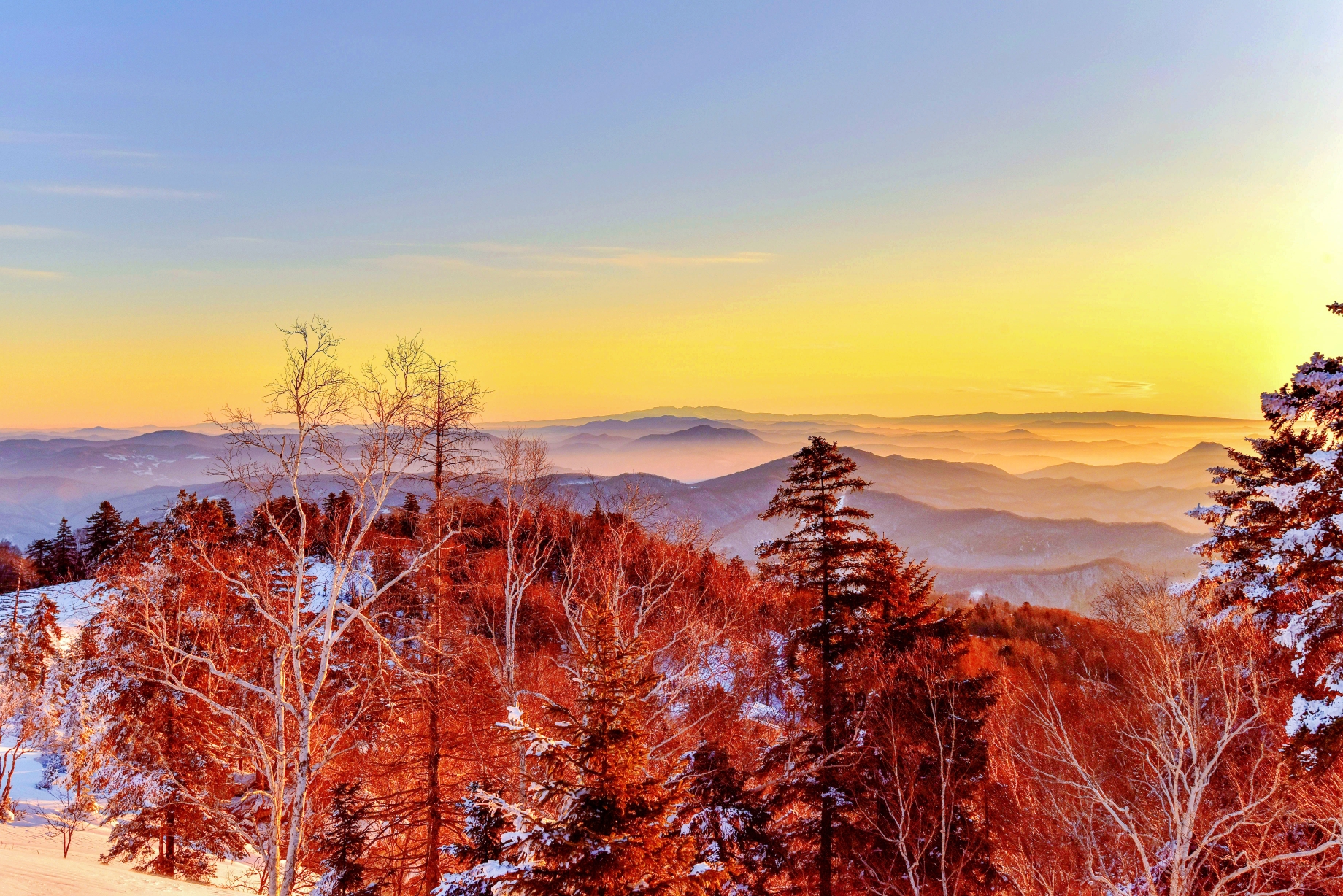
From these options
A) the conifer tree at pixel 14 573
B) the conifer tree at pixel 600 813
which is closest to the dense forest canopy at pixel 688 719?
the conifer tree at pixel 600 813

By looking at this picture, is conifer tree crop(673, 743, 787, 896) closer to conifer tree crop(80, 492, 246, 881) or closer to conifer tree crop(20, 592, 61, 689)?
conifer tree crop(80, 492, 246, 881)

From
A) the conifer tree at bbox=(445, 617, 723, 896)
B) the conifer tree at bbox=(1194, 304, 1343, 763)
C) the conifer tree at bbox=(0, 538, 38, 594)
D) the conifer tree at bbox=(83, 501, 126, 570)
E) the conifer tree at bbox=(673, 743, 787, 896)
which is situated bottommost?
the conifer tree at bbox=(0, 538, 38, 594)

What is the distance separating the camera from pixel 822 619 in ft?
54.1

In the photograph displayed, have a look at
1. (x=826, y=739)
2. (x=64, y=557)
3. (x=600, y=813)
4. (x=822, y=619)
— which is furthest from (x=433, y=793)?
(x=64, y=557)

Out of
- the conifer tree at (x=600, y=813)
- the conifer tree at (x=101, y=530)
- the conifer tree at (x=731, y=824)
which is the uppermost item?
the conifer tree at (x=600, y=813)

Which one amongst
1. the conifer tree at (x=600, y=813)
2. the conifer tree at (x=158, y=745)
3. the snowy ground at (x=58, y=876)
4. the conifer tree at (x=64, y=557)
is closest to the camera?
the conifer tree at (x=600, y=813)

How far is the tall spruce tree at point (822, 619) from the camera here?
15945mm

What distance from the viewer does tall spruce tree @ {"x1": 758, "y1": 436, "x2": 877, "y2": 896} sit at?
52.3 ft

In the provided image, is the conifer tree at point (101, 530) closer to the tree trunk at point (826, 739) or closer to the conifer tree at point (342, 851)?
the conifer tree at point (342, 851)

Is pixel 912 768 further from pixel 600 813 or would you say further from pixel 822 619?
pixel 600 813

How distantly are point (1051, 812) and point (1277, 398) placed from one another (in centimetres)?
1421

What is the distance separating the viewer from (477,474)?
1670cm

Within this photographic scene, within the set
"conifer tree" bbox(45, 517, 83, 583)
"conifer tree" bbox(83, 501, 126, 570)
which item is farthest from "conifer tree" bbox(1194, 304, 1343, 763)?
"conifer tree" bbox(45, 517, 83, 583)

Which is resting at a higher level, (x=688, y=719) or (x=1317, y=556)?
(x=1317, y=556)
